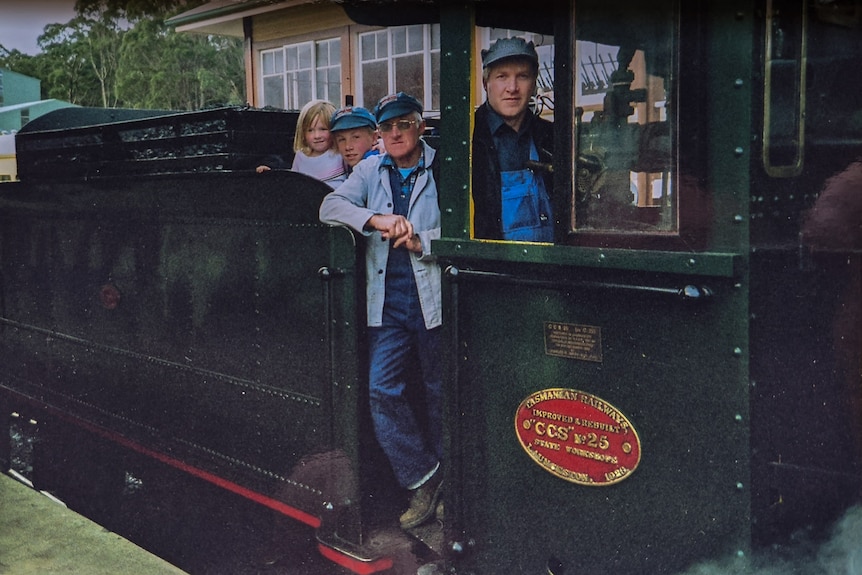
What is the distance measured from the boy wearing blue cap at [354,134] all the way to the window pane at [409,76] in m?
0.21

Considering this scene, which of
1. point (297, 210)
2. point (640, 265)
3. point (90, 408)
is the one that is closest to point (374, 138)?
point (297, 210)

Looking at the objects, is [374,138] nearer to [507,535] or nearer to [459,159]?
[459,159]

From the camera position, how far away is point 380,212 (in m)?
3.12

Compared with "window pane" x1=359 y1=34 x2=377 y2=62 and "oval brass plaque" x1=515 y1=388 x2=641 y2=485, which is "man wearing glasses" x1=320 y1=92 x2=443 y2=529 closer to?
"window pane" x1=359 y1=34 x2=377 y2=62

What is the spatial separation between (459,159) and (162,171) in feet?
5.95

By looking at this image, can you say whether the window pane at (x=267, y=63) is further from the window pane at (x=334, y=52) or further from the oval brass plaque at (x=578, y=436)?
the oval brass plaque at (x=578, y=436)

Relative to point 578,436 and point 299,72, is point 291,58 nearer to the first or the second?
point 299,72

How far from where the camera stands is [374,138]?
127 inches

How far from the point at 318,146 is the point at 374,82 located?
47 centimetres

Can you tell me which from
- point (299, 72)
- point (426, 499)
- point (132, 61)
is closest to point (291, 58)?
point (299, 72)

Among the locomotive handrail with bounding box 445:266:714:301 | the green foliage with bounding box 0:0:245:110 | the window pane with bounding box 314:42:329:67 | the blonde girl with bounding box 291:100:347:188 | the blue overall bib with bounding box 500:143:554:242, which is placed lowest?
the locomotive handrail with bounding box 445:266:714:301

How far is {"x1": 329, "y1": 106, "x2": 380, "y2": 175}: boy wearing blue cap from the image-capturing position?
3.21 metres

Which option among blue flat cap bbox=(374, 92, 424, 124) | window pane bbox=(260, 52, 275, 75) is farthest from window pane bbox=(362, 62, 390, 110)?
window pane bbox=(260, 52, 275, 75)

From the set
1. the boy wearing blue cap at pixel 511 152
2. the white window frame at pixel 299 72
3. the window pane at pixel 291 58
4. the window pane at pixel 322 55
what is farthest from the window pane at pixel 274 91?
the boy wearing blue cap at pixel 511 152
